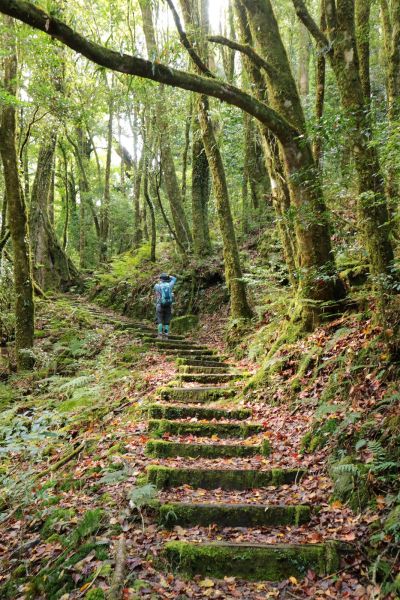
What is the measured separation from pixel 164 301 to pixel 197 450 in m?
7.31

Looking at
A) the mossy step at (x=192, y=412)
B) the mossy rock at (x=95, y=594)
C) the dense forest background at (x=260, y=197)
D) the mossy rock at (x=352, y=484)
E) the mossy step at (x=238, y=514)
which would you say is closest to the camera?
the mossy rock at (x=95, y=594)

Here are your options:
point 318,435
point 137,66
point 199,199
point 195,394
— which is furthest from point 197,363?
point 199,199

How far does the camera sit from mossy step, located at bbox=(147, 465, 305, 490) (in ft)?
16.4

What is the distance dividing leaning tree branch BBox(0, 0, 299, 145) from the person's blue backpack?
6.22 m

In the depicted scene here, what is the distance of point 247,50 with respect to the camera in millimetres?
7156

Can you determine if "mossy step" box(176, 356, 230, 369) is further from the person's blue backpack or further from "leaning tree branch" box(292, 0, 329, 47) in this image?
"leaning tree branch" box(292, 0, 329, 47)

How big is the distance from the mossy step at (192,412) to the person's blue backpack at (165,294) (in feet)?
19.9

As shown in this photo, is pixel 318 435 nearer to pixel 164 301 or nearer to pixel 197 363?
pixel 197 363

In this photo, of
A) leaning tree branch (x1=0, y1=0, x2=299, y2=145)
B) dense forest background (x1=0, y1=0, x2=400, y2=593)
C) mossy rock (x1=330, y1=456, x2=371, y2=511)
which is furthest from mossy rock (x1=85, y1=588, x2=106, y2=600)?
leaning tree branch (x1=0, y1=0, x2=299, y2=145)

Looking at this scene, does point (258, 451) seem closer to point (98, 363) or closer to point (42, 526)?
point (42, 526)

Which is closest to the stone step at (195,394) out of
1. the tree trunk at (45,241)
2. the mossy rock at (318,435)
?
the mossy rock at (318,435)

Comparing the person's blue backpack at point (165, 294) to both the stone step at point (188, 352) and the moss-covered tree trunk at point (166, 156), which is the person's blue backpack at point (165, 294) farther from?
the moss-covered tree trunk at point (166, 156)

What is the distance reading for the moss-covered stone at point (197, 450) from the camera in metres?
5.57

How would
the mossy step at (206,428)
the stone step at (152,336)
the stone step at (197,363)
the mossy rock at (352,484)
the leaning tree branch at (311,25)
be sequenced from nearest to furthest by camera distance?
the mossy rock at (352,484) → the mossy step at (206,428) → the leaning tree branch at (311,25) → the stone step at (197,363) → the stone step at (152,336)
